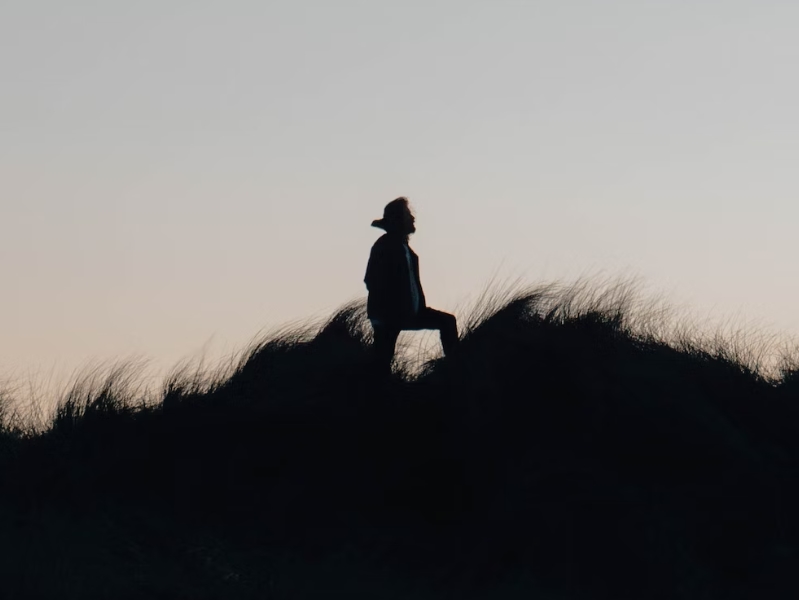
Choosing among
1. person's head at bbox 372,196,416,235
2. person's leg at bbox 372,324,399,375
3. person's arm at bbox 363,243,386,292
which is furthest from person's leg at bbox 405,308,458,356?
person's head at bbox 372,196,416,235

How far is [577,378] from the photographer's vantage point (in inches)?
392

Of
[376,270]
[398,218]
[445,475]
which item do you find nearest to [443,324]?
[376,270]

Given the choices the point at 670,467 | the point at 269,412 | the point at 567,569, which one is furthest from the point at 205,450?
the point at 670,467

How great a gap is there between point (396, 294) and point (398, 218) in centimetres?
66

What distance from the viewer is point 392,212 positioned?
10430 mm

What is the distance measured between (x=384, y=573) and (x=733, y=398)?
370 cm

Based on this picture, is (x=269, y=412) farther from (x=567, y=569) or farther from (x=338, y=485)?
(x=567, y=569)

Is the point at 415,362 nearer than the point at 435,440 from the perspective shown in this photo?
No

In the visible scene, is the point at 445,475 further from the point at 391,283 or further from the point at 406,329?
the point at 391,283

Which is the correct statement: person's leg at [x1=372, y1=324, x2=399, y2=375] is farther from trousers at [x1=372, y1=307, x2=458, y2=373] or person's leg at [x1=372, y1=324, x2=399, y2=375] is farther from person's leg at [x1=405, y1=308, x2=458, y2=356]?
person's leg at [x1=405, y1=308, x2=458, y2=356]

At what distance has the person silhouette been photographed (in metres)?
10.3

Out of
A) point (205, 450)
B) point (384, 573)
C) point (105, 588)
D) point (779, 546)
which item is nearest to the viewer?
point (105, 588)

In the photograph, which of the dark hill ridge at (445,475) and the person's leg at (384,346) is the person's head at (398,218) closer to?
the person's leg at (384,346)

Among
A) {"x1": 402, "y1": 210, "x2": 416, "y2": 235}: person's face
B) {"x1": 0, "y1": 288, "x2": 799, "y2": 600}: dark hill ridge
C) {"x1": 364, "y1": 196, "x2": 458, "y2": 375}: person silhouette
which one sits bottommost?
{"x1": 0, "y1": 288, "x2": 799, "y2": 600}: dark hill ridge
